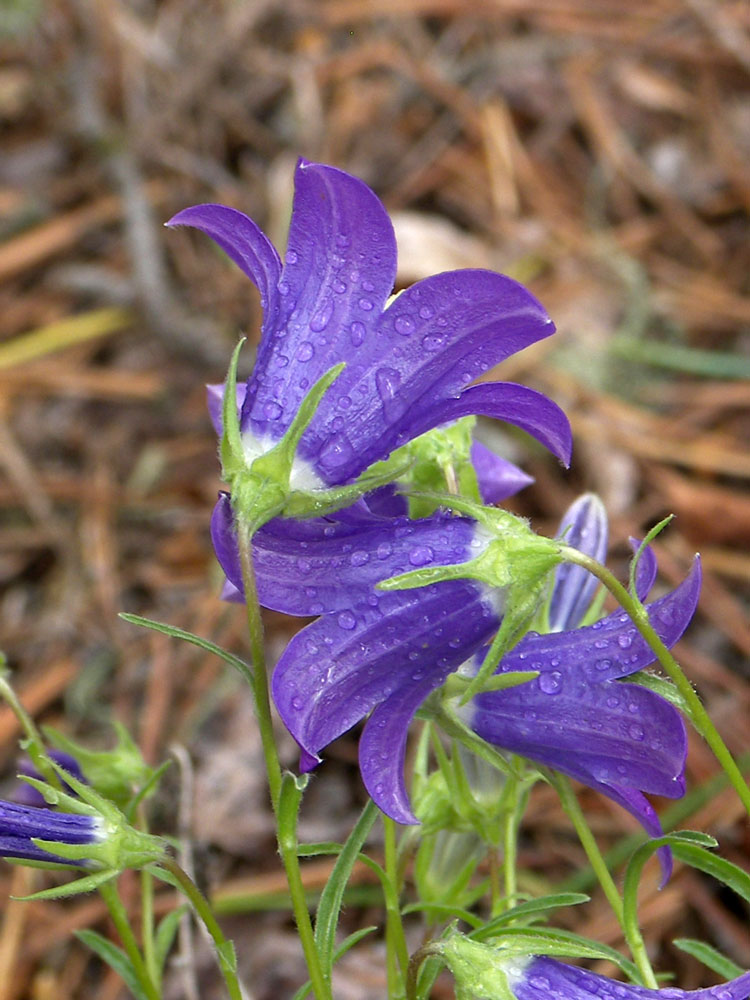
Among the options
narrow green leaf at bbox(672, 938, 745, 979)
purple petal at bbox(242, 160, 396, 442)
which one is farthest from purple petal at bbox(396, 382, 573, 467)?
narrow green leaf at bbox(672, 938, 745, 979)

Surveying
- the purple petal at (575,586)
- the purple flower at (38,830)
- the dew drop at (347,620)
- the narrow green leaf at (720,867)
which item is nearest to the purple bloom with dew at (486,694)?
the dew drop at (347,620)

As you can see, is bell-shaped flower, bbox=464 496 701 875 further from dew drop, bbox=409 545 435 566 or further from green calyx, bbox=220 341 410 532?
green calyx, bbox=220 341 410 532

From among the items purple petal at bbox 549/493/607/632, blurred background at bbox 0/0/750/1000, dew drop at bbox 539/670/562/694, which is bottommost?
blurred background at bbox 0/0/750/1000

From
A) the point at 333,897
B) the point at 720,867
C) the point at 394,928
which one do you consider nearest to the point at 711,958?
the point at 720,867

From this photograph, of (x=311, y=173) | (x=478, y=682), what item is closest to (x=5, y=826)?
(x=478, y=682)

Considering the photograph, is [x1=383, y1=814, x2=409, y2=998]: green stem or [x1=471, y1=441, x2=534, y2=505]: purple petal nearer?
[x1=383, y1=814, x2=409, y2=998]: green stem

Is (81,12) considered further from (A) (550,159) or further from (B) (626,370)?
(B) (626,370)

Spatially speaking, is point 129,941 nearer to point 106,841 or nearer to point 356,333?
point 106,841
